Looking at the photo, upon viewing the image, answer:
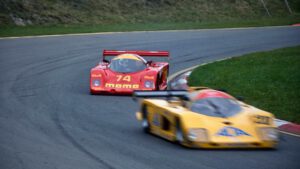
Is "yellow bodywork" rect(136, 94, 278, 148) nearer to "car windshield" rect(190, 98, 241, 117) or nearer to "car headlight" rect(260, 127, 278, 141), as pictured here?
"car headlight" rect(260, 127, 278, 141)

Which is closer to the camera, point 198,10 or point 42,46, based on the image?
point 42,46

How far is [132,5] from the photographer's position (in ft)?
125

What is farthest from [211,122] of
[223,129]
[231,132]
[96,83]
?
[96,83]

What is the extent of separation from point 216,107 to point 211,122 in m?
0.56

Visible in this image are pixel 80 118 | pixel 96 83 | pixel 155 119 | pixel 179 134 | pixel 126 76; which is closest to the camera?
pixel 179 134

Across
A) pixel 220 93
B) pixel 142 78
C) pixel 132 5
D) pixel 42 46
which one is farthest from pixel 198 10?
pixel 220 93

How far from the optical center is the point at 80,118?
13641 millimetres

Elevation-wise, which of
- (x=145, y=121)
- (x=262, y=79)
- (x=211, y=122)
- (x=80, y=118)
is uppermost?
(x=211, y=122)

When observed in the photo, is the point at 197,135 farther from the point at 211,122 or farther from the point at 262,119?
the point at 262,119

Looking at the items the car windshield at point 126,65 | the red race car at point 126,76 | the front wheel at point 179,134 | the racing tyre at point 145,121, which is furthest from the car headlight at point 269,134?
the car windshield at point 126,65

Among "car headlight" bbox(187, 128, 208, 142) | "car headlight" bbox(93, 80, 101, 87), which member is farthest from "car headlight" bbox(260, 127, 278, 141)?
"car headlight" bbox(93, 80, 101, 87)

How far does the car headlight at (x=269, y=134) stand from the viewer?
10.7m

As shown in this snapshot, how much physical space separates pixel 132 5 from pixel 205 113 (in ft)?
89.7

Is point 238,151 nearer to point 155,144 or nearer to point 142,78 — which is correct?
point 155,144
